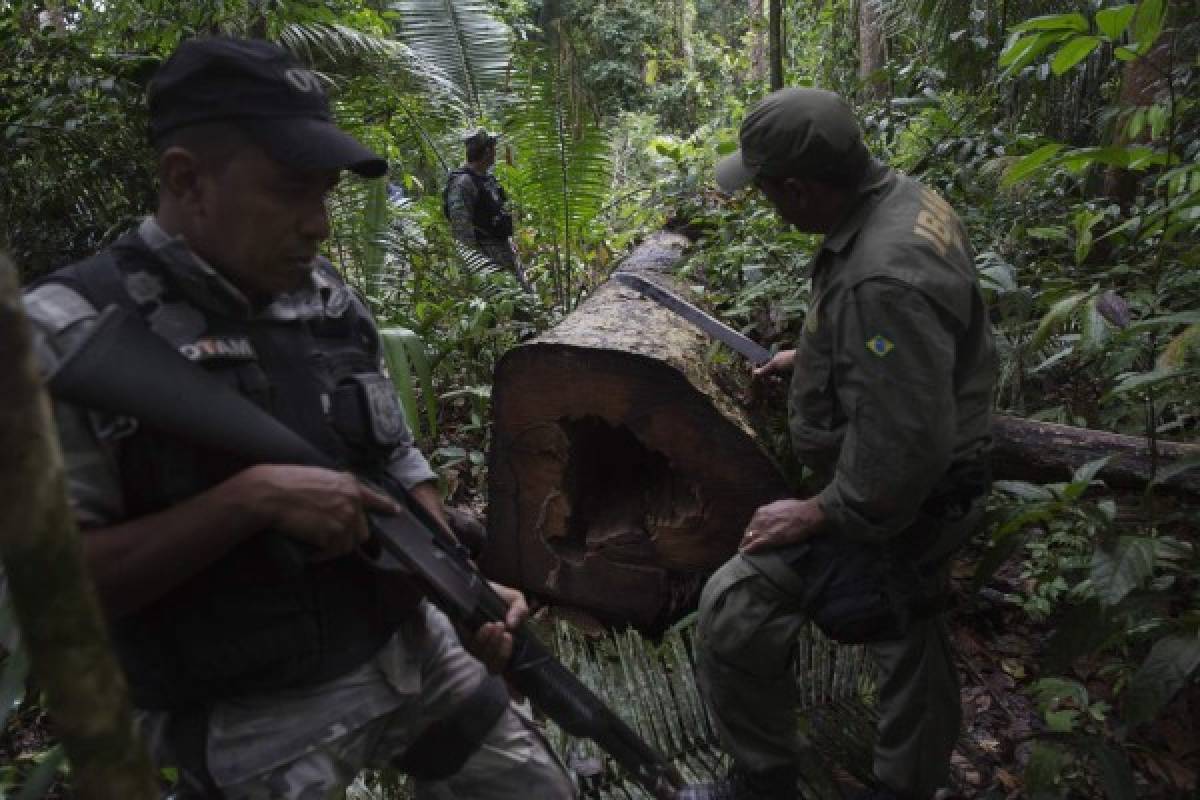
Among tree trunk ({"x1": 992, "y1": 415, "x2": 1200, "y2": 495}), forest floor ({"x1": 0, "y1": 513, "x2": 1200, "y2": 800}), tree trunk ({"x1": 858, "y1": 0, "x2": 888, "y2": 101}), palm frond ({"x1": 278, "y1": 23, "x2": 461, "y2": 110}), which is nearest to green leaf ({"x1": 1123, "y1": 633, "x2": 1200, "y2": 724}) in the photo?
forest floor ({"x1": 0, "y1": 513, "x2": 1200, "y2": 800})

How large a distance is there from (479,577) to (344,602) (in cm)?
27

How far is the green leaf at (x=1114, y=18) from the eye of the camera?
76.1 inches

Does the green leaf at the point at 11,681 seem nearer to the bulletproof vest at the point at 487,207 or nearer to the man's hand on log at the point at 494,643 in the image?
the man's hand on log at the point at 494,643

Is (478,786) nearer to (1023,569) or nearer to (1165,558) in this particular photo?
(1165,558)

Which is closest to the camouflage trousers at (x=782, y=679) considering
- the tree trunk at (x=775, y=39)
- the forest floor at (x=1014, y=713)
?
the forest floor at (x=1014, y=713)

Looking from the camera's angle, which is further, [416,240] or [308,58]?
[416,240]

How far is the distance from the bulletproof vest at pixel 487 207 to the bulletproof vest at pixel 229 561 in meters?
5.49

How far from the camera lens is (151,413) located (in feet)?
4.23

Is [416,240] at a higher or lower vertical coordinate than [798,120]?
lower

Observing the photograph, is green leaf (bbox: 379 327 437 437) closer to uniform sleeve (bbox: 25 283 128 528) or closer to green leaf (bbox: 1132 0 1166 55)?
uniform sleeve (bbox: 25 283 128 528)

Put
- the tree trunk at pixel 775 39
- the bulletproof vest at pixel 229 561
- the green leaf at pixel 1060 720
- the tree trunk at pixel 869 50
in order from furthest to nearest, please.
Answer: the tree trunk at pixel 869 50 → the tree trunk at pixel 775 39 → the green leaf at pixel 1060 720 → the bulletproof vest at pixel 229 561

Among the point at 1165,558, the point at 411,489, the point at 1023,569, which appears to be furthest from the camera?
the point at 1023,569

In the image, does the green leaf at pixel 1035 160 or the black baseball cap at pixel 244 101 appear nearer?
the black baseball cap at pixel 244 101

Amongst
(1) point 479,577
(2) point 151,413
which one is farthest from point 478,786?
(2) point 151,413
